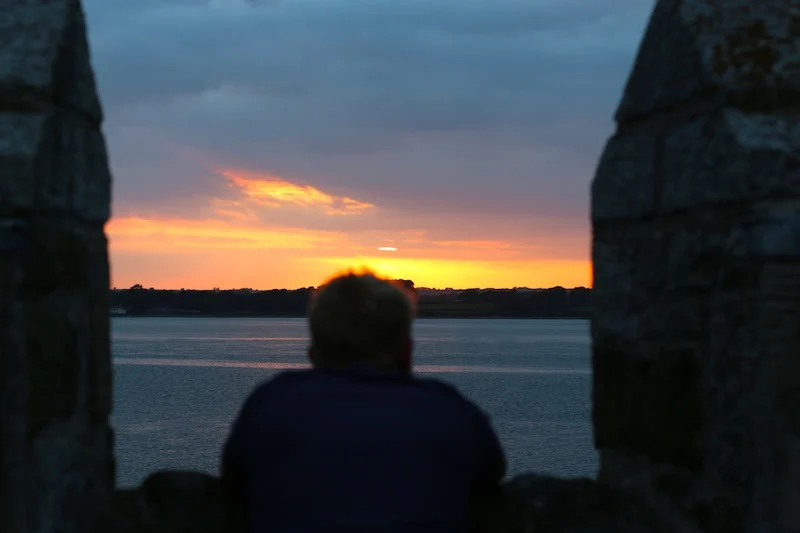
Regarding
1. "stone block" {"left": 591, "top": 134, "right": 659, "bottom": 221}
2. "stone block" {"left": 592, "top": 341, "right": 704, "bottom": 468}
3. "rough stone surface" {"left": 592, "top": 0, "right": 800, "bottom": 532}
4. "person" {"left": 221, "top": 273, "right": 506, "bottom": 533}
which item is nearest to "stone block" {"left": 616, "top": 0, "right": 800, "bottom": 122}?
"rough stone surface" {"left": 592, "top": 0, "right": 800, "bottom": 532}

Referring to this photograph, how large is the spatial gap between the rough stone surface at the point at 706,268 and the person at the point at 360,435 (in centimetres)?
65

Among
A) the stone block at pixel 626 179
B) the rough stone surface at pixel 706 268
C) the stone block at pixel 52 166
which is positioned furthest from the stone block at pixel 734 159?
the stone block at pixel 52 166

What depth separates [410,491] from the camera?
1.59m

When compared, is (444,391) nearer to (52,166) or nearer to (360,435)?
(360,435)

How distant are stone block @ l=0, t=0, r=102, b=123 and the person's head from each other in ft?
3.13

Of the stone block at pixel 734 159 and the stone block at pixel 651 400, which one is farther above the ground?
the stone block at pixel 734 159

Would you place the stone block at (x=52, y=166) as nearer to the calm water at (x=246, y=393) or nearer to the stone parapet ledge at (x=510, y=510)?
the stone parapet ledge at (x=510, y=510)

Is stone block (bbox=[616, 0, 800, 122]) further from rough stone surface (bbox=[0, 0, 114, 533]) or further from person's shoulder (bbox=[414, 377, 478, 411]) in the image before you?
rough stone surface (bbox=[0, 0, 114, 533])

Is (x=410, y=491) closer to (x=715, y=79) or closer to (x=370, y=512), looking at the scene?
(x=370, y=512)

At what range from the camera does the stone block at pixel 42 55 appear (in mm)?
2121

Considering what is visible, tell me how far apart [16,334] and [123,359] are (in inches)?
2676

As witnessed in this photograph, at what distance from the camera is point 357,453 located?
1569 mm

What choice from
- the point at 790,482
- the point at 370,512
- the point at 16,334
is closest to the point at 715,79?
the point at 790,482

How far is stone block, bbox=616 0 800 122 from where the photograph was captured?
2133 millimetres
